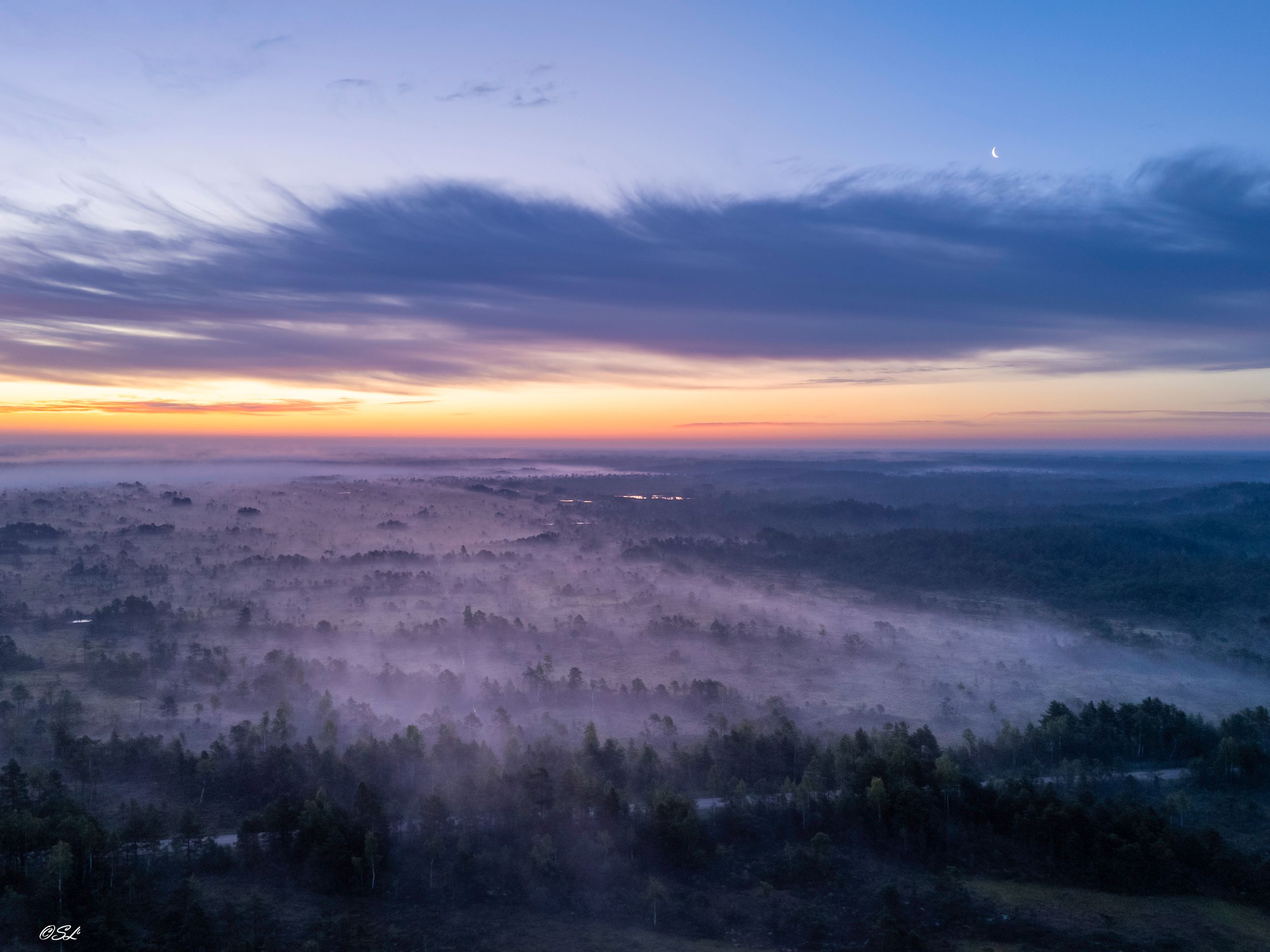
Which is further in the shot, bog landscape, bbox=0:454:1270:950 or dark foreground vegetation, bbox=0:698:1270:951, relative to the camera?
bog landscape, bbox=0:454:1270:950

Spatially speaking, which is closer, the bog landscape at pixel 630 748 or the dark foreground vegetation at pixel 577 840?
the dark foreground vegetation at pixel 577 840

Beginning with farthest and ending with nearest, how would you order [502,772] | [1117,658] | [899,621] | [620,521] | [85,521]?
[620,521]
[85,521]
[899,621]
[1117,658]
[502,772]

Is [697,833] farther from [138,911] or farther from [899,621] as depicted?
[899,621]

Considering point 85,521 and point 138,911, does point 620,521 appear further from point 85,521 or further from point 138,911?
point 138,911

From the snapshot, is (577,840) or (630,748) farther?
(630,748)

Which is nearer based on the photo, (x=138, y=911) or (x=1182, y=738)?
(x=138, y=911)

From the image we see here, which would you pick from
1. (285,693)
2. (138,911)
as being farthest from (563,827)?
(285,693)

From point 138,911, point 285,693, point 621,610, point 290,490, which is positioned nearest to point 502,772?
point 138,911

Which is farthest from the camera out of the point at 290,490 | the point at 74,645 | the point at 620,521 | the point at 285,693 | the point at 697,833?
the point at 290,490
